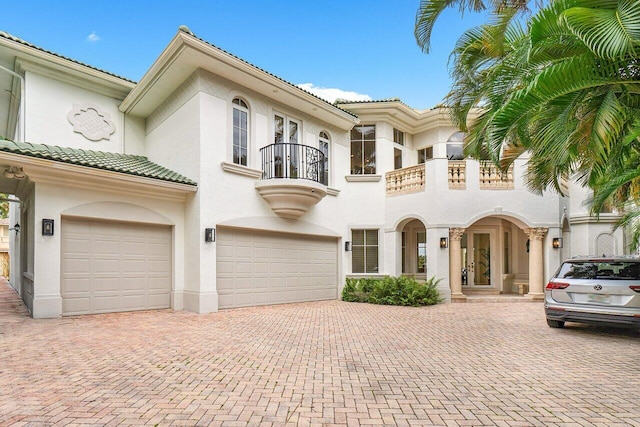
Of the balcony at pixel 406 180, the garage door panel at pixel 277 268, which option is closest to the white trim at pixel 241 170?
the garage door panel at pixel 277 268

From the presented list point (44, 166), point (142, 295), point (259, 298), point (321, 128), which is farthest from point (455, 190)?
point (44, 166)

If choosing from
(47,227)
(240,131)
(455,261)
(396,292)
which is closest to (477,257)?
(455,261)

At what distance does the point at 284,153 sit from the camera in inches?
458

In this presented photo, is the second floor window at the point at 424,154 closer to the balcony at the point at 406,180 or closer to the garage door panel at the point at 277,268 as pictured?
the balcony at the point at 406,180

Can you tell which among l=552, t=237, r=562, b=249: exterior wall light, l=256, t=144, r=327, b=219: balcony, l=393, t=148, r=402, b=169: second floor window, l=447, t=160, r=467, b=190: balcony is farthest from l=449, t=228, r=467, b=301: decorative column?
l=256, t=144, r=327, b=219: balcony

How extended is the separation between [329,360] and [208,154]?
681 cm

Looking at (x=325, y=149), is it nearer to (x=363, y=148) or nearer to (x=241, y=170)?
(x=363, y=148)

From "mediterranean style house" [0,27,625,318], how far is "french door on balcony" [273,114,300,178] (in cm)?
5

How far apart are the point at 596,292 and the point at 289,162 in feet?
27.7

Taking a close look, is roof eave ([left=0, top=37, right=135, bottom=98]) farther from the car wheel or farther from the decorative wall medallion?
the car wheel

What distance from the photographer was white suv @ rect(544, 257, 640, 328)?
263 inches

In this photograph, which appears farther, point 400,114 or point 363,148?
point 363,148

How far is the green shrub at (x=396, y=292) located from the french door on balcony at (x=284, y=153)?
4642 mm

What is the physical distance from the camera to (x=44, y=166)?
26.2ft
